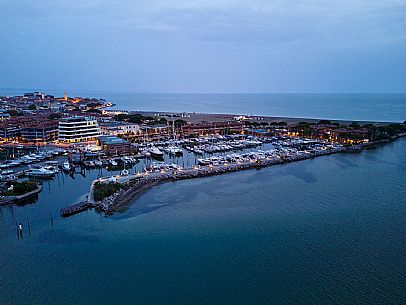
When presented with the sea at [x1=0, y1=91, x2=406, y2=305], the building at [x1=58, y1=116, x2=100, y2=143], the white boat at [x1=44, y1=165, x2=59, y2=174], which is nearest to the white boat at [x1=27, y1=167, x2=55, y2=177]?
the white boat at [x1=44, y1=165, x2=59, y2=174]

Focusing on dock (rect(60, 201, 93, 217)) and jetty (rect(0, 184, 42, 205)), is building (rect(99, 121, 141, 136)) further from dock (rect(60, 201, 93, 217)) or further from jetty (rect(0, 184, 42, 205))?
dock (rect(60, 201, 93, 217))

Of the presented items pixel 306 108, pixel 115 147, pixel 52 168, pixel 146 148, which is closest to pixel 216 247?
pixel 52 168

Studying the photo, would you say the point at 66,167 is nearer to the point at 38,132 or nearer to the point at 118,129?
the point at 38,132

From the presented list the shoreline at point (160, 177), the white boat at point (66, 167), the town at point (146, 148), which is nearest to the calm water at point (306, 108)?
the town at point (146, 148)

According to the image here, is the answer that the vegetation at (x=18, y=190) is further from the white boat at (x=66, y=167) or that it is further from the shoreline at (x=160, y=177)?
the white boat at (x=66, y=167)

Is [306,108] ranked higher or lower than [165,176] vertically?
higher

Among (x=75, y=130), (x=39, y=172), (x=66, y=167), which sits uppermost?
(x=75, y=130)

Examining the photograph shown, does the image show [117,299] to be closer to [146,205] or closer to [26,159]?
[146,205]
